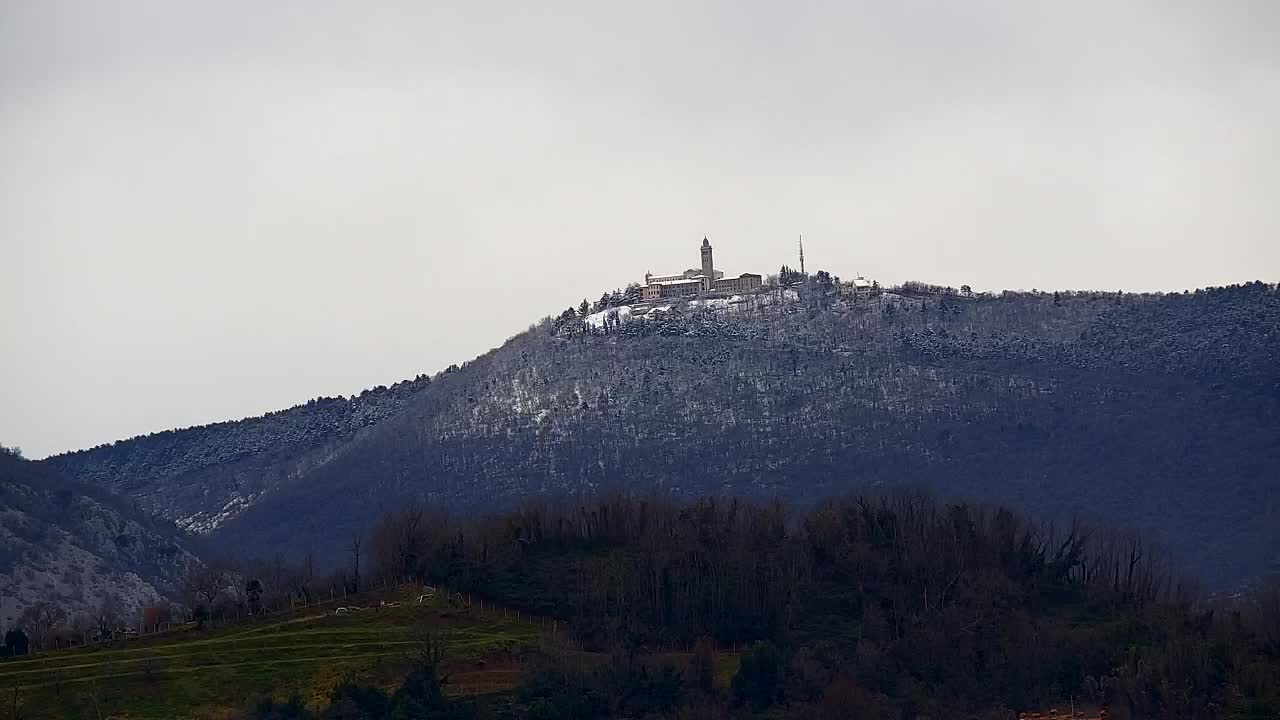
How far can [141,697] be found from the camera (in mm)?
101625

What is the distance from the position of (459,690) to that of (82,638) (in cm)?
2217

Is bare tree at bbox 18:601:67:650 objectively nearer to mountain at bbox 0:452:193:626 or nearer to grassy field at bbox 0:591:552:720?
mountain at bbox 0:452:193:626

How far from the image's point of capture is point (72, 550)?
556ft

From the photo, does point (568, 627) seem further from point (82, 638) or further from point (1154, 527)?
point (1154, 527)

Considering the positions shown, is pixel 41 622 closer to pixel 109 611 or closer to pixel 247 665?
pixel 109 611

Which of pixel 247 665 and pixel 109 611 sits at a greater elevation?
pixel 247 665

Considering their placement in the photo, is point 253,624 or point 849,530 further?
point 849,530

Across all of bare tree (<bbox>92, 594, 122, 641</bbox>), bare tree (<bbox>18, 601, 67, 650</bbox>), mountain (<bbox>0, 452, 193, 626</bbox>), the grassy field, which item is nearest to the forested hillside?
the grassy field

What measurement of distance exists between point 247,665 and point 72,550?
6843cm

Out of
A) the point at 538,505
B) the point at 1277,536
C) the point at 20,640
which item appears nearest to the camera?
the point at 20,640

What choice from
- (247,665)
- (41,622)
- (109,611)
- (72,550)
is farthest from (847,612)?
(72,550)

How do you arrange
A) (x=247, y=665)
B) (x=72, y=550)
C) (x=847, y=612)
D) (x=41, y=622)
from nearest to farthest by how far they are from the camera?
(x=247, y=665)
(x=847, y=612)
(x=41, y=622)
(x=72, y=550)

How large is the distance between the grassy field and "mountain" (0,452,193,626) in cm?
3986

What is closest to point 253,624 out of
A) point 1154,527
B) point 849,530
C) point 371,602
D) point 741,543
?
point 371,602
